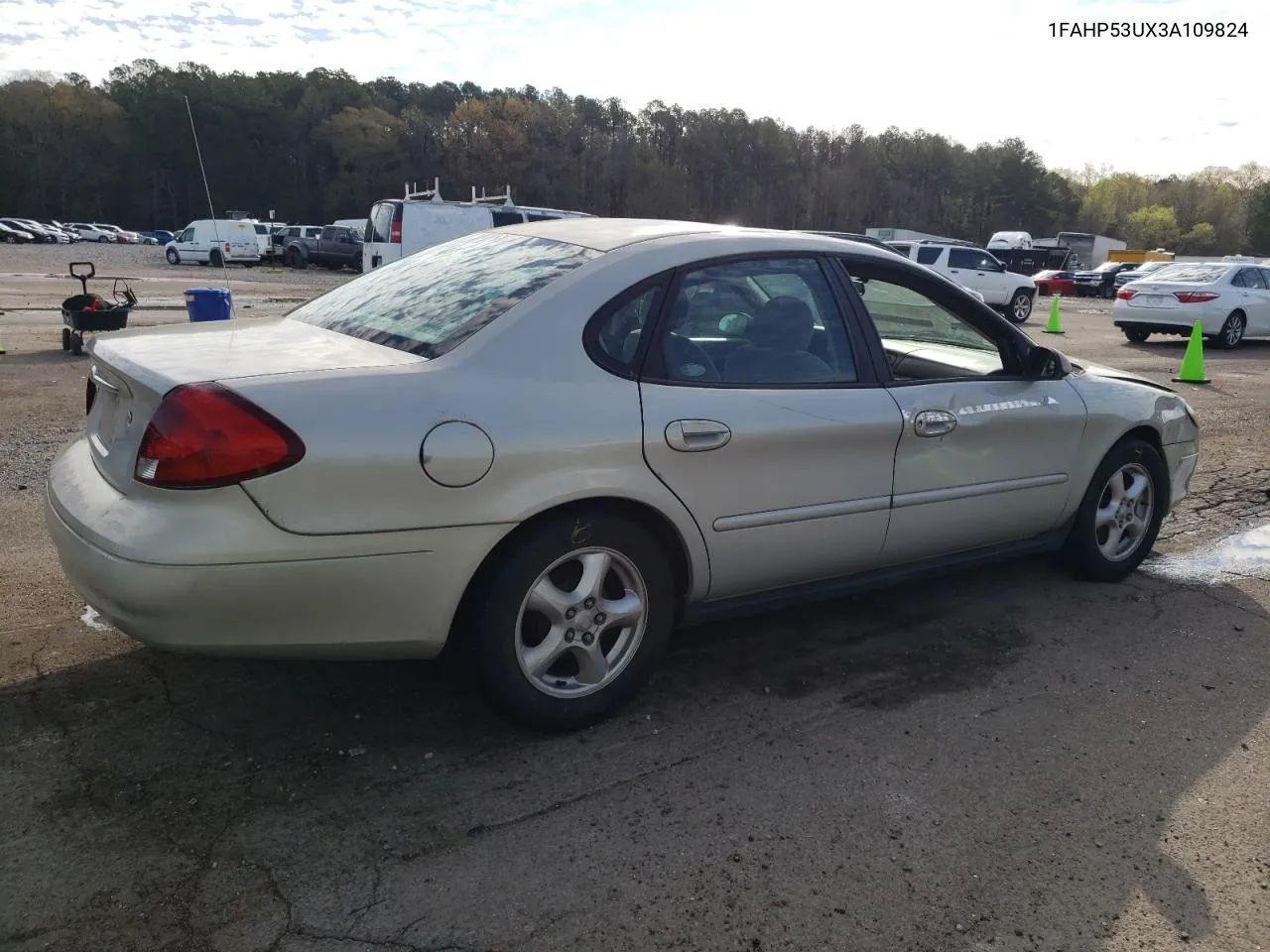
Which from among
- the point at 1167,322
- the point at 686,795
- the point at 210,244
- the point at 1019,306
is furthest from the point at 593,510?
the point at 210,244

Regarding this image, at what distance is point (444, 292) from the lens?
11.1 feet

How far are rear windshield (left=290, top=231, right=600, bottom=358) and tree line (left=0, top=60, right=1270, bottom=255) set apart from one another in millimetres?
75981

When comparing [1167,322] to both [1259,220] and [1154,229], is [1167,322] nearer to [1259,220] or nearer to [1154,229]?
[1259,220]

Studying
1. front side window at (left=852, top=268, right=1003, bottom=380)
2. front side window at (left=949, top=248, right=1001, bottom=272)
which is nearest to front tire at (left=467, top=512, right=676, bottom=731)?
front side window at (left=852, top=268, right=1003, bottom=380)

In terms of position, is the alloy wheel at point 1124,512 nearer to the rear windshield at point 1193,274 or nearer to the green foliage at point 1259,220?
the rear windshield at point 1193,274

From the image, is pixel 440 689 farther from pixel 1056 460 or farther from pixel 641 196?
pixel 641 196

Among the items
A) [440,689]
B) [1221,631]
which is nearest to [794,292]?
[440,689]

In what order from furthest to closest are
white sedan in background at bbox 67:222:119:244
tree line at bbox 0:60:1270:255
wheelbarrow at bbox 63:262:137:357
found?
tree line at bbox 0:60:1270:255 < white sedan in background at bbox 67:222:119:244 < wheelbarrow at bbox 63:262:137:357

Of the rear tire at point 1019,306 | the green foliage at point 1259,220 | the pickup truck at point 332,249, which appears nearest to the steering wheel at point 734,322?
the rear tire at point 1019,306

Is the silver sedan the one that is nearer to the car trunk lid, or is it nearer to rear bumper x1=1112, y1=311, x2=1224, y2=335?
Result: the car trunk lid

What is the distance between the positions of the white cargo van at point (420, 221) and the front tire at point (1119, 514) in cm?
1857

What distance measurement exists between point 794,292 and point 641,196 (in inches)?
3387

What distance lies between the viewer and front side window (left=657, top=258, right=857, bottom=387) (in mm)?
3271

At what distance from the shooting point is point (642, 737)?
10.4 ft
